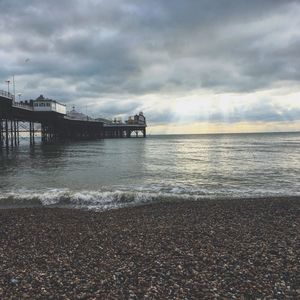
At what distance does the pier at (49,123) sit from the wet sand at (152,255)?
42.4 metres

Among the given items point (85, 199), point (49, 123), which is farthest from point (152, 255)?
point (49, 123)

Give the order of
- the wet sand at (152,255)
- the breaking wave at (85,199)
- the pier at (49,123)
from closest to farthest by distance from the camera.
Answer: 1. the wet sand at (152,255)
2. the breaking wave at (85,199)
3. the pier at (49,123)

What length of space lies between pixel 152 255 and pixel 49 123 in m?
94.0

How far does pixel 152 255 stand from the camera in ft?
24.1

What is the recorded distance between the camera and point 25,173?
27.4 meters

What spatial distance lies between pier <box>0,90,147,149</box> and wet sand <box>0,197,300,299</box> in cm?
4241

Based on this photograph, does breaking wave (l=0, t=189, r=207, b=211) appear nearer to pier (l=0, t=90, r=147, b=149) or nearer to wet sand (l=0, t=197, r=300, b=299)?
wet sand (l=0, t=197, r=300, b=299)

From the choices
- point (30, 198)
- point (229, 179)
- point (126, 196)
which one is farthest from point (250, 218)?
point (229, 179)

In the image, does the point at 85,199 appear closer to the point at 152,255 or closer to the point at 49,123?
the point at 152,255

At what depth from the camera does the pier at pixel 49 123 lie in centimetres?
6071

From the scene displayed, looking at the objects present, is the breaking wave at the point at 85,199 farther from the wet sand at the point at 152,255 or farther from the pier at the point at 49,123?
the pier at the point at 49,123

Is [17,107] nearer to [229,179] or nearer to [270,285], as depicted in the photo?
[229,179]

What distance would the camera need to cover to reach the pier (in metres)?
60.7

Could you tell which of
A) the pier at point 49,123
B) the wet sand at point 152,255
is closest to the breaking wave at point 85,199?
the wet sand at point 152,255
